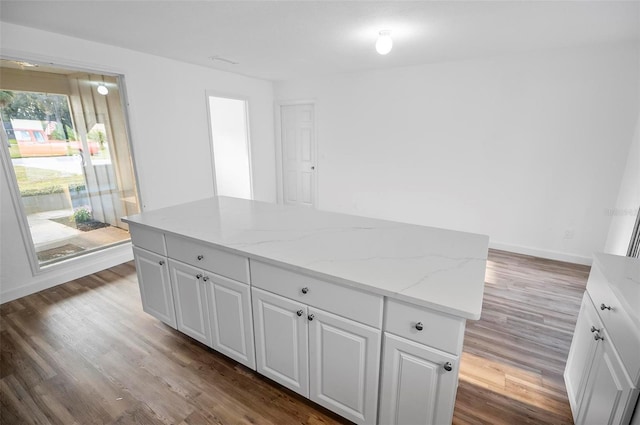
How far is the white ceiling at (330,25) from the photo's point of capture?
2109mm

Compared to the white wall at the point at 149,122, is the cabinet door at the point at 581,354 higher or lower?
lower

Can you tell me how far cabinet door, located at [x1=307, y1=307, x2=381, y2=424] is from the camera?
51.0 inches

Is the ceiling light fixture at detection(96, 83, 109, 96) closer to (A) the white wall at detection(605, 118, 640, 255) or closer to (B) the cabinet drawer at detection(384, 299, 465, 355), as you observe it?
(B) the cabinet drawer at detection(384, 299, 465, 355)

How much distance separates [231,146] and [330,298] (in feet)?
16.5

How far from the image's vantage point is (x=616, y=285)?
1271 mm

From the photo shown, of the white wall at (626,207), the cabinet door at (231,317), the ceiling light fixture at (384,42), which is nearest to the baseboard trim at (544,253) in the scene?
the white wall at (626,207)

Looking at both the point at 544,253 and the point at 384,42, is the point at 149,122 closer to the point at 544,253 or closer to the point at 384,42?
the point at 384,42

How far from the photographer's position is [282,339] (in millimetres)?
1553

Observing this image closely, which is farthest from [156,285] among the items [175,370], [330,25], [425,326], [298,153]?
[298,153]

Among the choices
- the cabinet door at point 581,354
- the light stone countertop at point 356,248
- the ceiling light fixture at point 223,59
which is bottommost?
the cabinet door at point 581,354

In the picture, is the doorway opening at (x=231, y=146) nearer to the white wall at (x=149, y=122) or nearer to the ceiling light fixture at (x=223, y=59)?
the white wall at (x=149, y=122)

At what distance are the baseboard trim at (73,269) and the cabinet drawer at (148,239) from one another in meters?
1.61

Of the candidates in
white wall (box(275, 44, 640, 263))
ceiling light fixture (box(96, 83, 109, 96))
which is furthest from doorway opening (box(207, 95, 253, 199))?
ceiling light fixture (box(96, 83, 109, 96))

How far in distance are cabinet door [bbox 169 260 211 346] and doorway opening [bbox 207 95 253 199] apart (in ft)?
11.1
